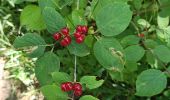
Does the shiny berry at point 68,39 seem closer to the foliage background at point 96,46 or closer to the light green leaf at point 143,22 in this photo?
the foliage background at point 96,46

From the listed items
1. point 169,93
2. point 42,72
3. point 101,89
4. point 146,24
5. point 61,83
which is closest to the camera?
point 61,83

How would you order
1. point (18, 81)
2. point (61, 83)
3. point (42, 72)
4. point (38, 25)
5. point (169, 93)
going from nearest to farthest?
point (61, 83) < point (42, 72) < point (38, 25) < point (169, 93) < point (18, 81)

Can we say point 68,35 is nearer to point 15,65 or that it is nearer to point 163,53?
point 163,53

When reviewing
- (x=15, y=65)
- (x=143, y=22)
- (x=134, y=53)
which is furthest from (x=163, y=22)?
(x=15, y=65)

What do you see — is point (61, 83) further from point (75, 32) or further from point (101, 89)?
point (101, 89)

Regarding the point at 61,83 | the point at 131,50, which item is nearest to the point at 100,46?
the point at 61,83
